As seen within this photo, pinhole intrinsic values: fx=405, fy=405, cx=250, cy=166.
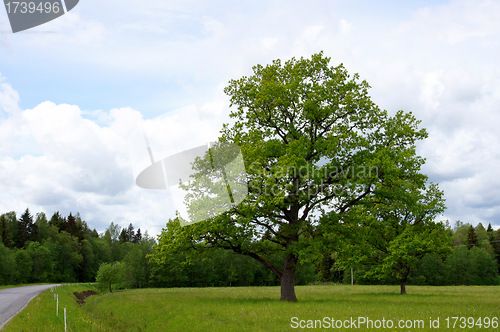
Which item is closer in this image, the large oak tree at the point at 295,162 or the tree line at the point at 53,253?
the large oak tree at the point at 295,162

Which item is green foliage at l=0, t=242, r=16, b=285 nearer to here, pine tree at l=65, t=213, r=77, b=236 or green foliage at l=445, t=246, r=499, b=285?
pine tree at l=65, t=213, r=77, b=236

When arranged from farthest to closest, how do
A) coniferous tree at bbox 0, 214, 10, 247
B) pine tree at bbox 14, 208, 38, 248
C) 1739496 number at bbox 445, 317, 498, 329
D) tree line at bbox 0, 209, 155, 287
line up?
pine tree at bbox 14, 208, 38, 248 < coniferous tree at bbox 0, 214, 10, 247 < tree line at bbox 0, 209, 155, 287 < 1739496 number at bbox 445, 317, 498, 329

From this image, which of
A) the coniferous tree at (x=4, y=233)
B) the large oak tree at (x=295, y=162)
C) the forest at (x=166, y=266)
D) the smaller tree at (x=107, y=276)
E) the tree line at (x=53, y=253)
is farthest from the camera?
the coniferous tree at (x=4, y=233)

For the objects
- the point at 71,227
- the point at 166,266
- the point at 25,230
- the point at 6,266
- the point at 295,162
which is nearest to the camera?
the point at 295,162

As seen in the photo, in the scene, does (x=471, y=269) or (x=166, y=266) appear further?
(x=471, y=269)

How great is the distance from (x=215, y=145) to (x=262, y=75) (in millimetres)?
6839

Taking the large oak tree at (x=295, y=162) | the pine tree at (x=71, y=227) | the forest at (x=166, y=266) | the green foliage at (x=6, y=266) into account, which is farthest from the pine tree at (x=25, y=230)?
the large oak tree at (x=295, y=162)

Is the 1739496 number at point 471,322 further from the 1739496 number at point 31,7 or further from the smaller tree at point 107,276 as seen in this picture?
the smaller tree at point 107,276

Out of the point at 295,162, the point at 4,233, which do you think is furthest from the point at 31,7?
the point at 4,233

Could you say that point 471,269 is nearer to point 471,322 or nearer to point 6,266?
point 471,322

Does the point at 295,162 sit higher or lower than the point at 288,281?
higher

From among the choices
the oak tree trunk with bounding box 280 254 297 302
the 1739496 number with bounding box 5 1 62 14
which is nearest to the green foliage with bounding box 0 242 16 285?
the oak tree trunk with bounding box 280 254 297 302

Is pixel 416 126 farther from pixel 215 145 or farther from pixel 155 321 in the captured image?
pixel 155 321

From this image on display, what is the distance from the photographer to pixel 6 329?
18.1 metres
